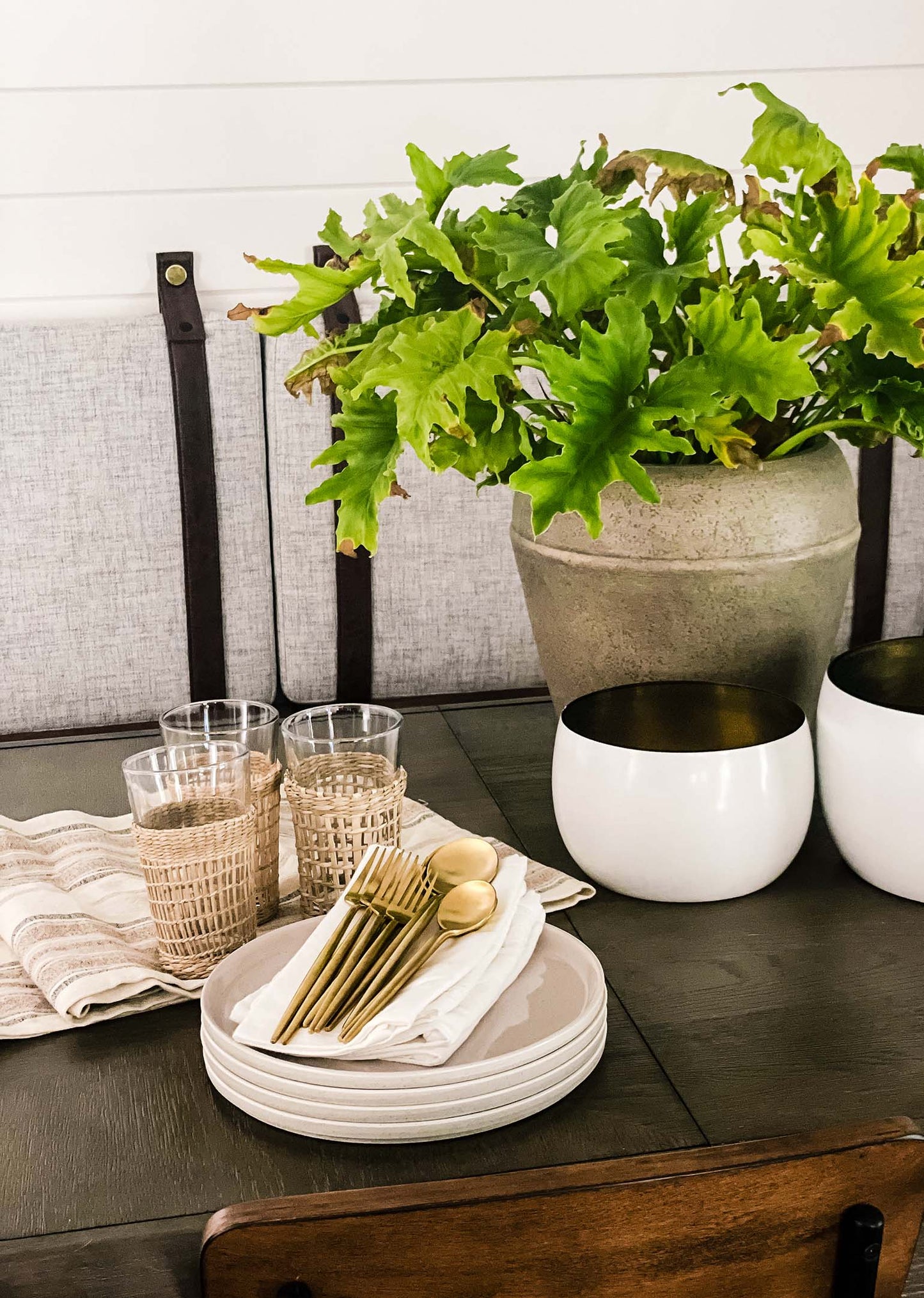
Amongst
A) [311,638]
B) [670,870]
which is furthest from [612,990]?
[311,638]

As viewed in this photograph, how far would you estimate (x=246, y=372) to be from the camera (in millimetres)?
1544

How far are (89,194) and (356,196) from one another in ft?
1.13

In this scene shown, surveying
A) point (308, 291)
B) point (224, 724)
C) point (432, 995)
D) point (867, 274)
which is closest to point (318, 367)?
point (308, 291)

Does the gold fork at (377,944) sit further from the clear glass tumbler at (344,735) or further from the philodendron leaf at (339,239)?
the philodendron leaf at (339,239)

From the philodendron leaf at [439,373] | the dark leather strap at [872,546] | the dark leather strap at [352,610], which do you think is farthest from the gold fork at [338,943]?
the dark leather strap at [872,546]

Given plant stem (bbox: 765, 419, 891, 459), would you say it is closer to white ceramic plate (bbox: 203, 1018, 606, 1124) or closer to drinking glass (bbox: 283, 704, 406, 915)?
drinking glass (bbox: 283, 704, 406, 915)

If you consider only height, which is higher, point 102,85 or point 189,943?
point 102,85

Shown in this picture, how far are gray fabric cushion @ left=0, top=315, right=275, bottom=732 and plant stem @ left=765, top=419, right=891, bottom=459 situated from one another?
2.64 feet

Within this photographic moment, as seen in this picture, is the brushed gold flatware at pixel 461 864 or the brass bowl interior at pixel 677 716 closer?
the brushed gold flatware at pixel 461 864

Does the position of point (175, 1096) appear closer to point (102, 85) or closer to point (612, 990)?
point (612, 990)

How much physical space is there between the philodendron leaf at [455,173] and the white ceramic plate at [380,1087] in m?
0.58

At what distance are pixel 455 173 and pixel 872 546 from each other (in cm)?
98

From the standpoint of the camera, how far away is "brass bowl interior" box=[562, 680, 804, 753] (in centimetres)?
89

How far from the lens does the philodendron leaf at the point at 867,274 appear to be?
31.3 inches
